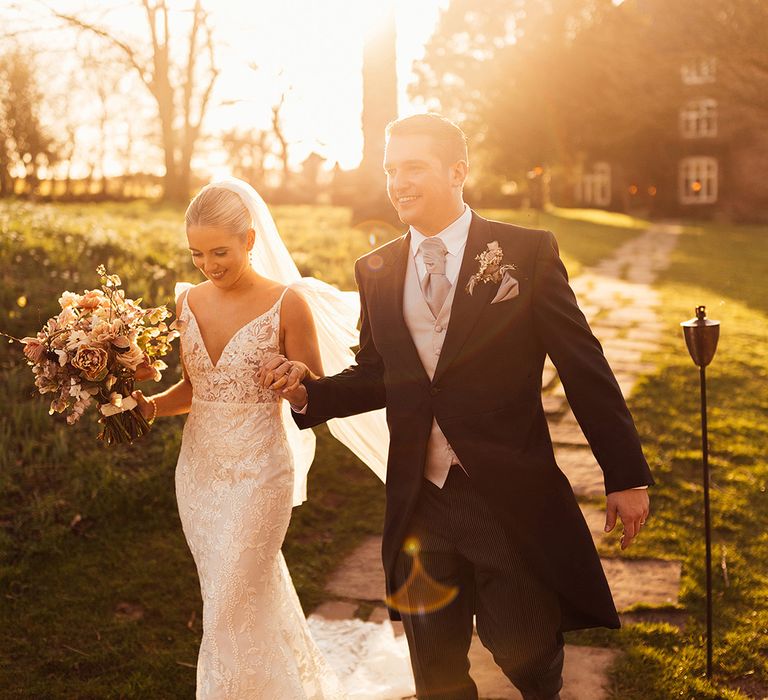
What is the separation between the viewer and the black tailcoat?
3.02m

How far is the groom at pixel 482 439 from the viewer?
3049 millimetres

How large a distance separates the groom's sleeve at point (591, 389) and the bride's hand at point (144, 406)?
5.98 ft

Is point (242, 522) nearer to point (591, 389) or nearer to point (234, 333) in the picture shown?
point (234, 333)

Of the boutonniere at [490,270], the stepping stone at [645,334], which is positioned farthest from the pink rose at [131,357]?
the stepping stone at [645,334]

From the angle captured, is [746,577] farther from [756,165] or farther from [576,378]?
[756,165]

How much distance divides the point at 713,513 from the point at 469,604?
3.58m

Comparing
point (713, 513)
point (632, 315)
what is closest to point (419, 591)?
point (713, 513)

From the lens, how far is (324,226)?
18.2 m

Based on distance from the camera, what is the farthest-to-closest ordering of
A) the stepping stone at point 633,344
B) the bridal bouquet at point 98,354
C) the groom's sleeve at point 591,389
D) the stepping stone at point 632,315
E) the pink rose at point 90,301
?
1. the stepping stone at point 632,315
2. the stepping stone at point 633,344
3. the pink rose at point 90,301
4. the bridal bouquet at point 98,354
5. the groom's sleeve at point 591,389

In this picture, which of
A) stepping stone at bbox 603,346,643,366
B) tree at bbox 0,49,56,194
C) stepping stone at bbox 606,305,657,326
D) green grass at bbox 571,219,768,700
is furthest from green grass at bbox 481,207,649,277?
tree at bbox 0,49,56,194

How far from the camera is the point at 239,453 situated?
375 centimetres

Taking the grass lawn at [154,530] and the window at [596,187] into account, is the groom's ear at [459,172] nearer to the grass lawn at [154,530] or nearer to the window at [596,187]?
the grass lawn at [154,530]

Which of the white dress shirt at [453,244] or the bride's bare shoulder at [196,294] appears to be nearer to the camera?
the white dress shirt at [453,244]

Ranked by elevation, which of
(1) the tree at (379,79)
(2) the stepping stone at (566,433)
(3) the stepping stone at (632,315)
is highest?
(1) the tree at (379,79)
